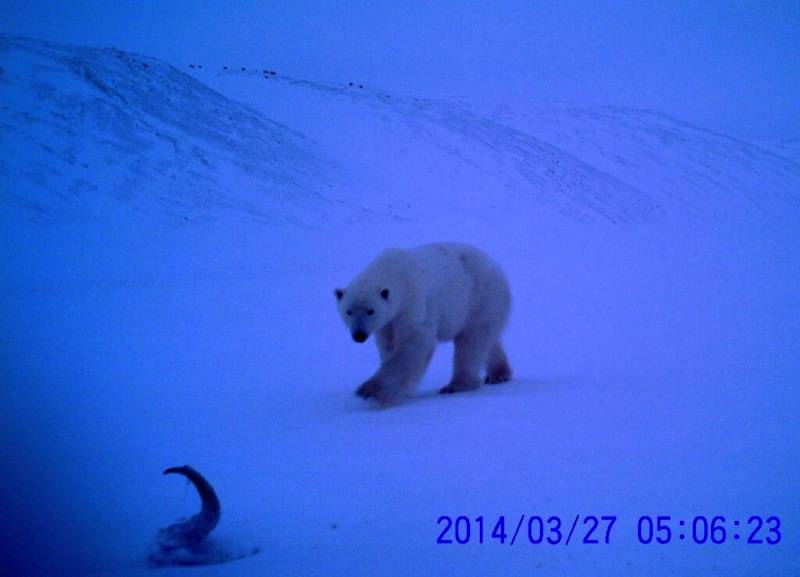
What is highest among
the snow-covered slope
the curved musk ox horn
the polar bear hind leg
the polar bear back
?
the snow-covered slope

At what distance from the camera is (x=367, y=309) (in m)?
3.45

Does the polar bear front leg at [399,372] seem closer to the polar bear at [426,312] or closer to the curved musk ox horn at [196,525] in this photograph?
the polar bear at [426,312]

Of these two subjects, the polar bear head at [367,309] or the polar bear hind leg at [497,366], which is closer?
the polar bear head at [367,309]

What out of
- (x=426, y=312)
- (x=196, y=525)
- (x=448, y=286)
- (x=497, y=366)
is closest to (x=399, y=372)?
(x=426, y=312)

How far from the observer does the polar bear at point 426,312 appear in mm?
3521

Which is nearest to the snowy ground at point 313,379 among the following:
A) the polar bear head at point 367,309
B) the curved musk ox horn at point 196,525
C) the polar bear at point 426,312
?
the curved musk ox horn at point 196,525

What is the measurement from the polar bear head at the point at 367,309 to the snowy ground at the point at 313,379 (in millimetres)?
449

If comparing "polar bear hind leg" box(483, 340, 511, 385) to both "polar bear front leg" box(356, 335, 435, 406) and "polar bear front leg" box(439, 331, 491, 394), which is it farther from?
Answer: "polar bear front leg" box(356, 335, 435, 406)

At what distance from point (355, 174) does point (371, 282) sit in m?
13.9

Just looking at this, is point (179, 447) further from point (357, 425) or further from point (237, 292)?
point (237, 292)

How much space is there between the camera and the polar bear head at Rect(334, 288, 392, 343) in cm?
343

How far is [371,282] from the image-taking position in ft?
11.7

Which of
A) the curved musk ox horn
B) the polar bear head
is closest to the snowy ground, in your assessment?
the curved musk ox horn

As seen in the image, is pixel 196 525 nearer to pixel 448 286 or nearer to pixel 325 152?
pixel 448 286
